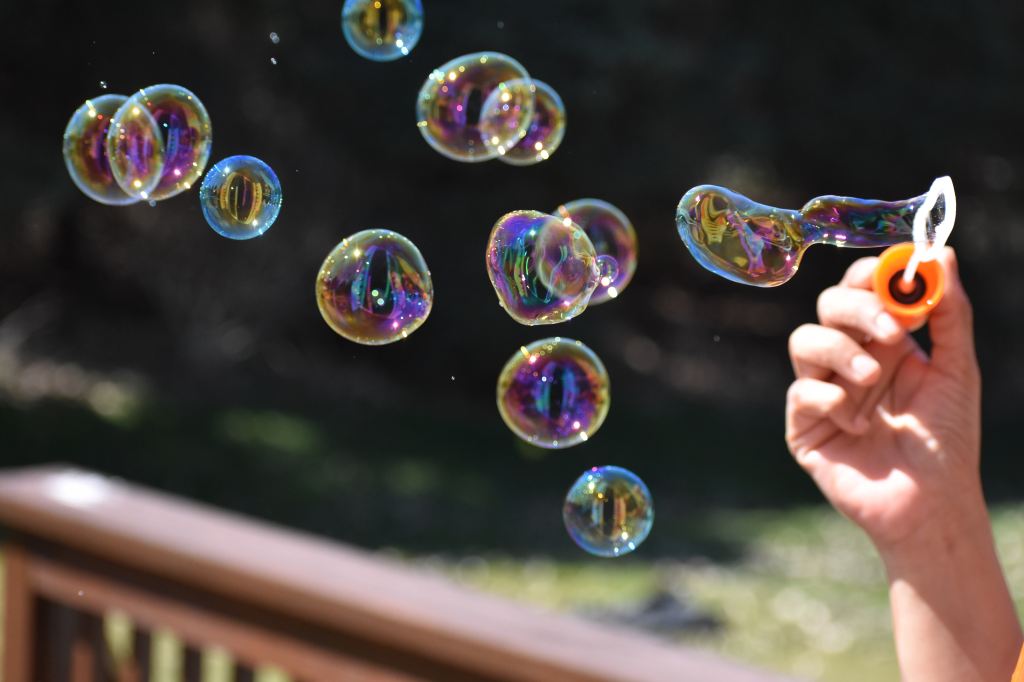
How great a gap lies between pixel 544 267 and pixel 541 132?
2.24 ft

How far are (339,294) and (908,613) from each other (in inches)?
35.9

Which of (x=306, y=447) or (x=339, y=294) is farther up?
(x=339, y=294)

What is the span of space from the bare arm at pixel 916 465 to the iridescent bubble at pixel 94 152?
1155mm

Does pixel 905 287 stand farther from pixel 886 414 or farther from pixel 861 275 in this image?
pixel 886 414

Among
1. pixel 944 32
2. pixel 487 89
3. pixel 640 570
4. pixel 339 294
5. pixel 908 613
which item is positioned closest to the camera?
pixel 908 613

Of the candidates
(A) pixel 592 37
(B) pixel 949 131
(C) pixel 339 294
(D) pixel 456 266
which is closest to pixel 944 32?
(B) pixel 949 131

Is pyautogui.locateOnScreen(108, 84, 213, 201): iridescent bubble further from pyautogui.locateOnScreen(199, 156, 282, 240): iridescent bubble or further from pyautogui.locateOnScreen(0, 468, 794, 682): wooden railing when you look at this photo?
pyautogui.locateOnScreen(0, 468, 794, 682): wooden railing

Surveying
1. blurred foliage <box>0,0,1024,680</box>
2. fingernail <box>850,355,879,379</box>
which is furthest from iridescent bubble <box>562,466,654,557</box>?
blurred foliage <box>0,0,1024,680</box>

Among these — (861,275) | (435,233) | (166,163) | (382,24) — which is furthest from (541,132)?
(435,233)

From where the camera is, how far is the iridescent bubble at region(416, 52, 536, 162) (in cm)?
215

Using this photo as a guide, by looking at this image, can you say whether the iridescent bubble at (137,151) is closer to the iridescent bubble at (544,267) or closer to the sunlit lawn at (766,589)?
the iridescent bubble at (544,267)

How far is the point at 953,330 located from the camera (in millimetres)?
1465

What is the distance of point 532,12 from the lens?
6977mm

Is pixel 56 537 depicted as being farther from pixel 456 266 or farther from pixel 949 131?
pixel 949 131
